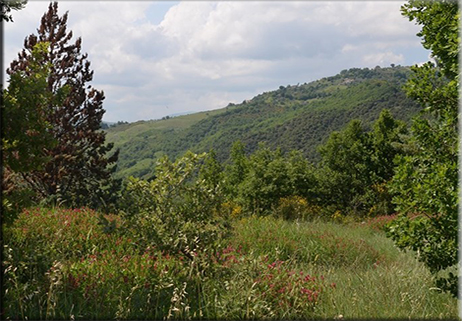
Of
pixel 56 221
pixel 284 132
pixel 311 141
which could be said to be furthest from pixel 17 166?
pixel 284 132

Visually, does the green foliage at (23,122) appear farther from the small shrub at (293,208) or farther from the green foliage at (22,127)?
the small shrub at (293,208)

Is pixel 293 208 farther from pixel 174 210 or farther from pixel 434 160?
pixel 434 160

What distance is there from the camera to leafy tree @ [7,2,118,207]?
13.0 metres

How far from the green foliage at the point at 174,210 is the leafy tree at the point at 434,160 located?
263cm

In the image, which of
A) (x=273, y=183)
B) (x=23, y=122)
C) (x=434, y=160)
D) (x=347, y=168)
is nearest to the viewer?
(x=23, y=122)

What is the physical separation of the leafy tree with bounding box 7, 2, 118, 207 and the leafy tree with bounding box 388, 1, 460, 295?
10.4m

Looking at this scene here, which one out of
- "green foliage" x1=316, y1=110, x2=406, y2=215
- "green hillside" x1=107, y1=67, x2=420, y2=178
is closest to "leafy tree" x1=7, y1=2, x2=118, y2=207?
"green foliage" x1=316, y1=110, x2=406, y2=215

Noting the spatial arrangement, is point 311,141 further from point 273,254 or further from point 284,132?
point 273,254

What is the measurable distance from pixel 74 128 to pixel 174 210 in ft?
29.8

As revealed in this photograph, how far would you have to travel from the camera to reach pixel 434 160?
4.86 meters

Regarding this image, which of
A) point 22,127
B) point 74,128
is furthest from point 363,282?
point 74,128

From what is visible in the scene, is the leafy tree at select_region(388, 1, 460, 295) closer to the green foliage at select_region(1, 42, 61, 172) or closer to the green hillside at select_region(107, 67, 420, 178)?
the green foliage at select_region(1, 42, 61, 172)

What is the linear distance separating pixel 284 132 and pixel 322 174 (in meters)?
106

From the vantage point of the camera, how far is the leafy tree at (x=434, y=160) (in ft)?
14.5
